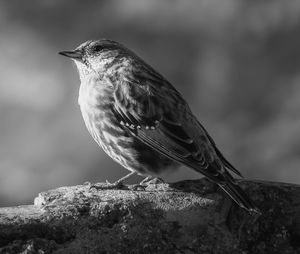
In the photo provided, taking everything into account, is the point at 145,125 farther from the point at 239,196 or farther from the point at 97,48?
the point at 97,48

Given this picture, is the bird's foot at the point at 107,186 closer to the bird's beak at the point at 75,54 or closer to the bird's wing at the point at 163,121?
the bird's wing at the point at 163,121

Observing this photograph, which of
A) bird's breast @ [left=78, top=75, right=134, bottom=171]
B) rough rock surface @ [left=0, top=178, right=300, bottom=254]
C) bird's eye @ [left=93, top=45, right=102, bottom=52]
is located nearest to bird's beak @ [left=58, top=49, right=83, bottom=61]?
bird's eye @ [left=93, top=45, right=102, bottom=52]

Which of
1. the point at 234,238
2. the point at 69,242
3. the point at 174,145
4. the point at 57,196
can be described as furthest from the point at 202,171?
the point at 69,242

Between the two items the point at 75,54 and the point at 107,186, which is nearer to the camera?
the point at 107,186

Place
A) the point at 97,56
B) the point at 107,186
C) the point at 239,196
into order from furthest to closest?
the point at 97,56 → the point at 107,186 → the point at 239,196

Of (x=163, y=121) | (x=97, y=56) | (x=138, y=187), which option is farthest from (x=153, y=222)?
(x=97, y=56)

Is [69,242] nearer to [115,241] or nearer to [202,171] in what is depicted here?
[115,241]
